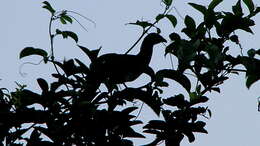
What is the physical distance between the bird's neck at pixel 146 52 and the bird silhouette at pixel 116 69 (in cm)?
3

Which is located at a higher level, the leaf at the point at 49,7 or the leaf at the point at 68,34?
the leaf at the point at 49,7

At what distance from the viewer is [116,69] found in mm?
1776

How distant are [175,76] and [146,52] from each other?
0.92 feet

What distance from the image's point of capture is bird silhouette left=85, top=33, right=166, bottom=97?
175 cm

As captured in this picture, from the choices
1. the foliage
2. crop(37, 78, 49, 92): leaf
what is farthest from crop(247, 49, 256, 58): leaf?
crop(37, 78, 49, 92): leaf

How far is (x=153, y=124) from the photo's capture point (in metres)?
1.85

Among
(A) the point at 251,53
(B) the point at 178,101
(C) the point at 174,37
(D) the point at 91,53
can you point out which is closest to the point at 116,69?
(D) the point at 91,53

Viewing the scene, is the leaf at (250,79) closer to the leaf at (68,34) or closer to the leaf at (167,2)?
the leaf at (167,2)

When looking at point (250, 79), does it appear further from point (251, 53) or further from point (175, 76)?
point (175, 76)

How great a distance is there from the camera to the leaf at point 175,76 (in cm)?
174

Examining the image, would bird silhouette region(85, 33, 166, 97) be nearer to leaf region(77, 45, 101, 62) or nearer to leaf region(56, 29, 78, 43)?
leaf region(77, 45, 101, 62)

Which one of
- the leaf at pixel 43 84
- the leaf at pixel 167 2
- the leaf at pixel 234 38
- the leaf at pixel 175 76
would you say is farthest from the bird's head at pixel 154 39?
the leaf at pixel 43 84

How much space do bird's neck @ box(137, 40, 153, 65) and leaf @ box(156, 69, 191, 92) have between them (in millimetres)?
121

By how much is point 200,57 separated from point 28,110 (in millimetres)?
592
